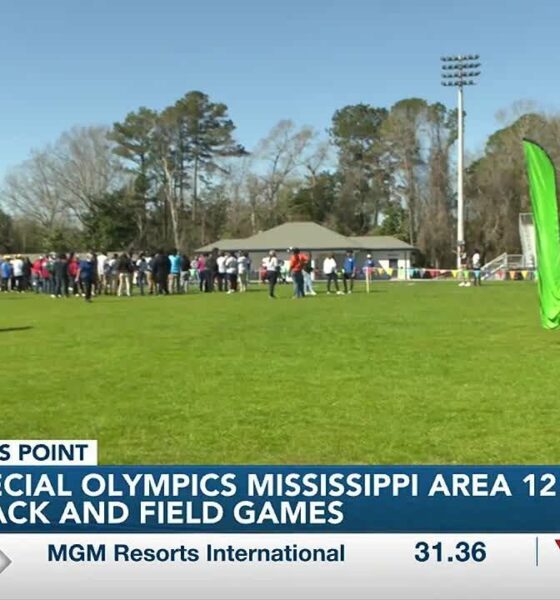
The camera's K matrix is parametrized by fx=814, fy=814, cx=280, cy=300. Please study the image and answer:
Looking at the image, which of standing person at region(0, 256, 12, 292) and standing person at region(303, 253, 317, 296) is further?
standing person at region(0, 256, 12, 292)

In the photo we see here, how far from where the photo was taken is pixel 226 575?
4164 mm

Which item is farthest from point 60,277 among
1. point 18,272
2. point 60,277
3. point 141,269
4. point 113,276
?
point 18,272

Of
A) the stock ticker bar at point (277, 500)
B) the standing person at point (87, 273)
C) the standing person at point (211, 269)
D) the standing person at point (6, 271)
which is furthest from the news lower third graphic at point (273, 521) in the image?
the standing person at point (6, 271)

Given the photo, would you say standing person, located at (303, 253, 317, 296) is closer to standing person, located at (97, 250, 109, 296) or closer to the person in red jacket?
standing person, located at (97, 250, 109, 296)

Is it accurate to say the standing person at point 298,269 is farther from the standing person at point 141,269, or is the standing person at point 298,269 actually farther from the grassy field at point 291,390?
the grassy field at point 291,390

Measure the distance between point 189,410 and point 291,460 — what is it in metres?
2.16

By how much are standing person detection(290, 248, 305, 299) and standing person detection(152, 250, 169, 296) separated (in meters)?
6.21

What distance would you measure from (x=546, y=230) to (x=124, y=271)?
22.7 metres

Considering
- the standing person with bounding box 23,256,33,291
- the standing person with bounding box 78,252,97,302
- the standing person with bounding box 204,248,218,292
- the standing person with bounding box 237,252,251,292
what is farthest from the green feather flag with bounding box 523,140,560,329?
the standing person with bounding box 23,256,33,291

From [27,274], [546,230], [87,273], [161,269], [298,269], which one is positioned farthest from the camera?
[27,274]

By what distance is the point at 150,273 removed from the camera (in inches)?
1331

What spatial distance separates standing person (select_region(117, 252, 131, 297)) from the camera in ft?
105

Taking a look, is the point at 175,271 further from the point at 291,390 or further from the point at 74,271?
the point at 291,390

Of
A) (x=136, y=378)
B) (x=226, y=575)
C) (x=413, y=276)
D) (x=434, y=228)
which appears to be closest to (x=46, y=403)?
(x=136, y=378)
